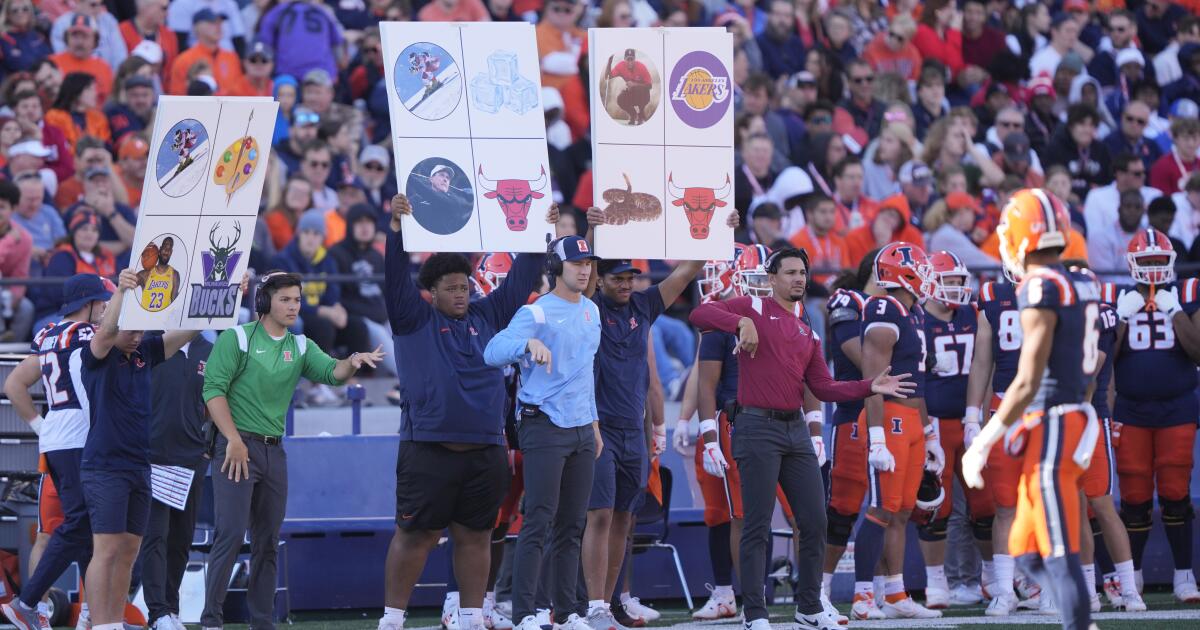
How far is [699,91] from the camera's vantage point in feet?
32.7

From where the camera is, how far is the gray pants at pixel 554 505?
921 centimetres

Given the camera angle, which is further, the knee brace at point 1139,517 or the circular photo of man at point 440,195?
the knee brace at point 1139,517

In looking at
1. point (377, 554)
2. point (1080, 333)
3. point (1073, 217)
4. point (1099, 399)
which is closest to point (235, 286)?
point (377, 554)

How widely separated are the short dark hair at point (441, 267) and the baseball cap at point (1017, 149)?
968cm

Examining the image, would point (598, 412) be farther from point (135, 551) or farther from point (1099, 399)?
point (1099, 399)

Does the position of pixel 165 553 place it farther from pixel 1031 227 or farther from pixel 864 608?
pixel 1031 227

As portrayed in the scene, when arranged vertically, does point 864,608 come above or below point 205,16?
below

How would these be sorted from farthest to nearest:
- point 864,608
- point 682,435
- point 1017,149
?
point 1017,149
point 682,435
point 864,608

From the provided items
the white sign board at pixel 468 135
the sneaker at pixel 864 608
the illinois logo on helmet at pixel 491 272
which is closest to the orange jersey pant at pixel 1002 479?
the sneaker at pixel 864 608

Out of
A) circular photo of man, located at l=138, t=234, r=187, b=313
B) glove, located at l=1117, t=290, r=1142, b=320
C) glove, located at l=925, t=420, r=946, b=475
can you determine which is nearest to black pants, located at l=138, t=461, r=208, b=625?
circular photo of man, located at l=138, t=234, r=187, b=313

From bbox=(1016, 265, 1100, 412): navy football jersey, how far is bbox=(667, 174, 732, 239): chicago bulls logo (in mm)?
2751

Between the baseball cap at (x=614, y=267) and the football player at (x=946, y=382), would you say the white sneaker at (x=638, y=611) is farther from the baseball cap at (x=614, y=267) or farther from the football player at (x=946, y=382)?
the baseball cap at (x=614, y=267)

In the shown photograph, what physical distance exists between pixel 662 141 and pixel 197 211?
8.56 feet

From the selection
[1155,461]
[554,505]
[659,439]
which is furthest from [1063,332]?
[1155,461]
